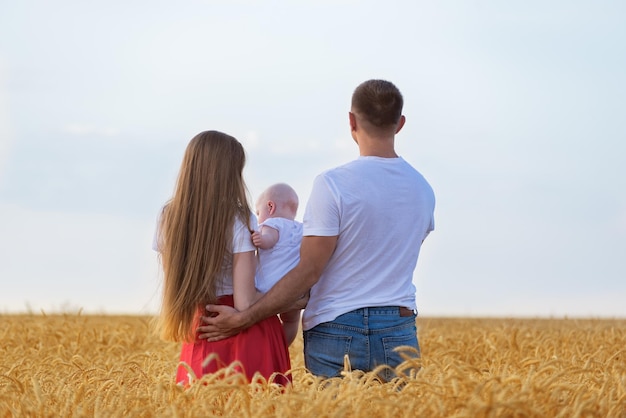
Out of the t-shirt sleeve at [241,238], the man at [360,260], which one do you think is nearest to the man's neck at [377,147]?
the man at [360,260]

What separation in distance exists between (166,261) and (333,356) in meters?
1.09

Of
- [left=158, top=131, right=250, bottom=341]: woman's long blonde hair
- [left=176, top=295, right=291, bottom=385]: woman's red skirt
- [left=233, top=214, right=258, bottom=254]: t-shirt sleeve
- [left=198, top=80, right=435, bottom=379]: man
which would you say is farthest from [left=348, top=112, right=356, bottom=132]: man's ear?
[left=176, top=295, right=291, bottom=385]: woman's red skirt

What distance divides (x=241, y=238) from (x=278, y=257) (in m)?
0.31

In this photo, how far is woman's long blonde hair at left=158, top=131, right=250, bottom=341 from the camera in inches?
187

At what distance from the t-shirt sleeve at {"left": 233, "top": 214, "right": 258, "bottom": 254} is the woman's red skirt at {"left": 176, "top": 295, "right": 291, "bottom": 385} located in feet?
1.02

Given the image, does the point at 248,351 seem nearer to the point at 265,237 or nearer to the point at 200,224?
the point at 265,237

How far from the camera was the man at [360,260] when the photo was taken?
4.69 m

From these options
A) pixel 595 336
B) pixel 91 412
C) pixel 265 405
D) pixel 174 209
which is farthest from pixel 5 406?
pixel 595 336

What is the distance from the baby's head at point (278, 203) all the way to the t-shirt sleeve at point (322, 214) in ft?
1.37

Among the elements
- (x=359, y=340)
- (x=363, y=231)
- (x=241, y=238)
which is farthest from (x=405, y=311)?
(x=241, y=238)

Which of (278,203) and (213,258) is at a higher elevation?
(278,203)

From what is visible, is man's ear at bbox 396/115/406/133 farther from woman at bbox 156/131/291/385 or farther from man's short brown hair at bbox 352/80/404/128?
woman at bbox 156/131/291/385

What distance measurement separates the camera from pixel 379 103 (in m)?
4.83

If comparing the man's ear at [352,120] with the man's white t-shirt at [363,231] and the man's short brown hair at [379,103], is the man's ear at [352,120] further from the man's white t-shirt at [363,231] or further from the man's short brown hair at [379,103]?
the man's white t-shirt at [363,231]
